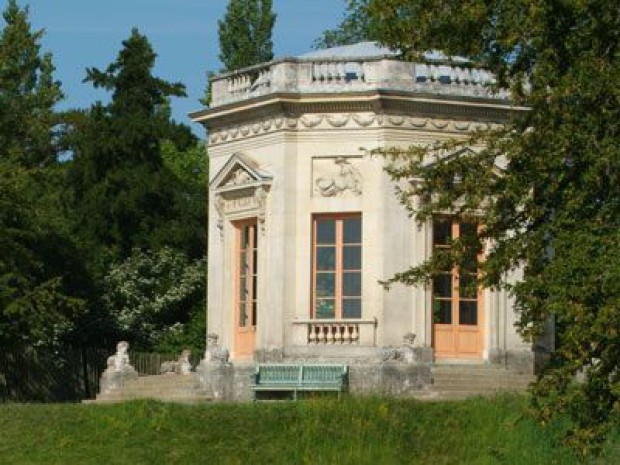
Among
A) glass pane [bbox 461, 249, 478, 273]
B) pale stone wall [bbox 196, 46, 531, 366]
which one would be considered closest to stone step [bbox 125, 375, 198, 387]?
pale stone wall [bbox 196, 46, 531, 366]

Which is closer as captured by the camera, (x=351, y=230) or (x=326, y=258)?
(x=351, y=230)

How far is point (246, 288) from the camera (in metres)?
38.8

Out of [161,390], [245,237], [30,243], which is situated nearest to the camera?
[161,390]

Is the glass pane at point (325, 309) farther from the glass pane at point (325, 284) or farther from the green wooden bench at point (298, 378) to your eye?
the green wooden bench at point (298, 378)

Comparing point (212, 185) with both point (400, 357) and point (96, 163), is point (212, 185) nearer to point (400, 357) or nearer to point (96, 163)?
point (400, 357)

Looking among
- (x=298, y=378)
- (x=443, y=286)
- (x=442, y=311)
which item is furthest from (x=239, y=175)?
(x=442, y=311)

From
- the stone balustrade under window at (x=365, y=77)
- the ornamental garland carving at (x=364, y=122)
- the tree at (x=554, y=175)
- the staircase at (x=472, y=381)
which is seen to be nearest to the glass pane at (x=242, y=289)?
the ornamental garland carving at (x=364, y=122)

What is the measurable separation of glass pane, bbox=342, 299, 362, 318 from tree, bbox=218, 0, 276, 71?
29011 millimetres

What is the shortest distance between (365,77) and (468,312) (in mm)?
4963

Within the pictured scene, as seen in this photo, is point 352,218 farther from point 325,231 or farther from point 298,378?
point 298,378

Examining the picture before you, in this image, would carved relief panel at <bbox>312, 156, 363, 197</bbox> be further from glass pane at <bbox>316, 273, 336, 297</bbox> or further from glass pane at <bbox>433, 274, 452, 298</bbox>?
glass pane at <bbox>433, 274, 452, 298</bbox>

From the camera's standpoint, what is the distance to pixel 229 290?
3903 cm

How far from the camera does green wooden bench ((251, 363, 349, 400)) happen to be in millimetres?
35594

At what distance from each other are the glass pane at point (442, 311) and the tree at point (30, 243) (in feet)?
26.8
